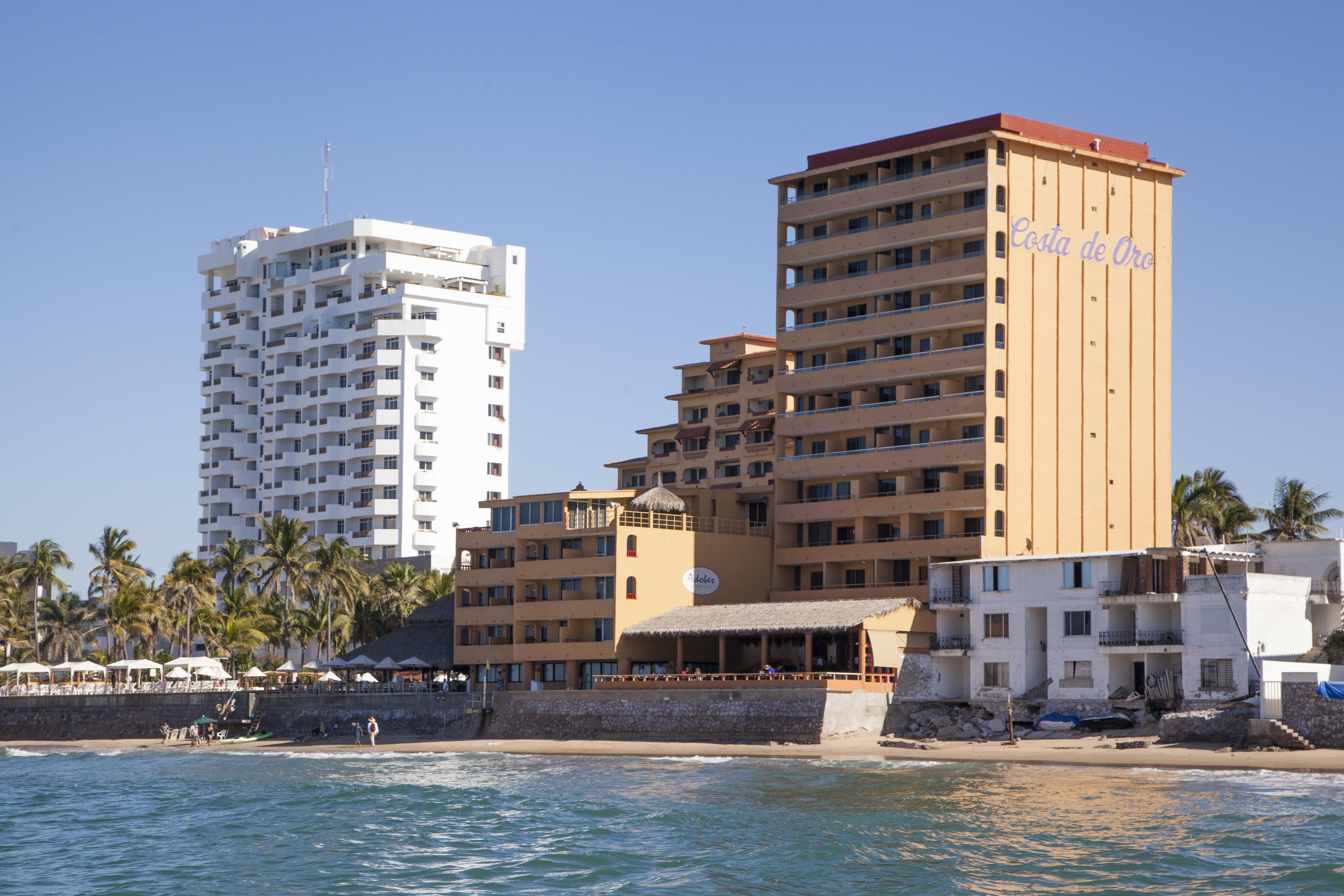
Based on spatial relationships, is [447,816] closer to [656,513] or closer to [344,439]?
[656,513]

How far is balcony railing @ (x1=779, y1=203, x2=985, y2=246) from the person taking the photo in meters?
90.7

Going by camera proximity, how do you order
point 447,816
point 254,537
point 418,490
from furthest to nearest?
point 254,537, point 418,490, point 447,816

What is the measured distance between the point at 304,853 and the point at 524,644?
44.4 m

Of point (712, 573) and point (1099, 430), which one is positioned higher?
point (1099, 430)

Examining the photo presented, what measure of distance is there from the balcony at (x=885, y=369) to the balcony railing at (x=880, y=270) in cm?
469

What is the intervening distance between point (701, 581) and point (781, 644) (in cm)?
753

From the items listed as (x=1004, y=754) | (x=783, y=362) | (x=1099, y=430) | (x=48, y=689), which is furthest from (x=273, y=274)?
(x=1004, y=754)

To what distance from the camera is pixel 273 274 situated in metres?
170

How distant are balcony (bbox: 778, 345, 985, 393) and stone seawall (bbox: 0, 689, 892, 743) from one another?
2005cm

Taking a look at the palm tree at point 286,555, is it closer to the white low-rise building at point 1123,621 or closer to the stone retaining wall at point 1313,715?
the white low-rise building at point 1123,621

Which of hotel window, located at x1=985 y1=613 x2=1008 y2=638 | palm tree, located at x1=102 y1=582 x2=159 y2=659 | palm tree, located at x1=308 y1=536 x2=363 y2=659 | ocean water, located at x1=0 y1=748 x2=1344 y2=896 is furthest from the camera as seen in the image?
palm tree, located at x1=308 y1=536 x2=363 y2=659

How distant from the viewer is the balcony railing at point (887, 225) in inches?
3569

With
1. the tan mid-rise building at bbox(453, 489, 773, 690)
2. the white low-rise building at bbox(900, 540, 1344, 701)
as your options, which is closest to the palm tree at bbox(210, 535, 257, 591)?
the tan mid-rise building at bbox(453, 489, 773, 690)

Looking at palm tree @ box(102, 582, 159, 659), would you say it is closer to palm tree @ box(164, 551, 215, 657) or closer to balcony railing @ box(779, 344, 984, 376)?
palm tree @ box(164, 551, 215, 657)
